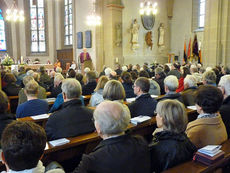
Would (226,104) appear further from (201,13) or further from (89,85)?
(201,13)

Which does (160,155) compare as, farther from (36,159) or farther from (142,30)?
(142,30)

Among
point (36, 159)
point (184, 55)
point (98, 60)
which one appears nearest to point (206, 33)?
point (184, 55)

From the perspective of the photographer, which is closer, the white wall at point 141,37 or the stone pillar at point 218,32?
the stone pillar at point 218,32

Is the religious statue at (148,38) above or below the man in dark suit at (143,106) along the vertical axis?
above

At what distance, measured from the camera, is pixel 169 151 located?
184 cm

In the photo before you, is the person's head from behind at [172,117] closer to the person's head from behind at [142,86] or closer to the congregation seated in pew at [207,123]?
the congregation seated in pew at [207,123]

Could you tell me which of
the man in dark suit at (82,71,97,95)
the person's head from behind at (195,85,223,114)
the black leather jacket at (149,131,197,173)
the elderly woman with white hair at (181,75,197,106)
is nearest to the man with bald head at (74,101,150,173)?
the black leather jacket at (149,131,197,173)

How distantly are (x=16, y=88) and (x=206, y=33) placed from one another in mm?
8862

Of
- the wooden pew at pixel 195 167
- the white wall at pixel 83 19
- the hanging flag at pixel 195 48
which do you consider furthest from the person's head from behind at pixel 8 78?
the hanging flag at pixel 195 48

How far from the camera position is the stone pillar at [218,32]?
10.4m

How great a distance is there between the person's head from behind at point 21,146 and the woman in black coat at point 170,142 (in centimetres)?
96

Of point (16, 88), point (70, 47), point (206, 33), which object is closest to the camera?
point (16, 88)

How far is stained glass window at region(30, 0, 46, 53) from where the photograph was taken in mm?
17875

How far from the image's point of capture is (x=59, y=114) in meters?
2.57
